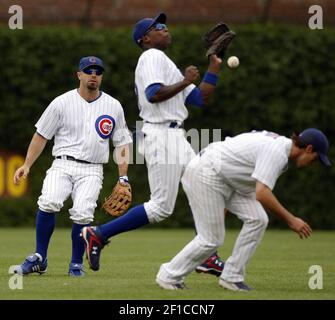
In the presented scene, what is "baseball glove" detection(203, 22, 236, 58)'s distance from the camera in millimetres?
9828

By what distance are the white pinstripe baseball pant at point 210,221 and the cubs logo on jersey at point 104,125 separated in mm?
1869

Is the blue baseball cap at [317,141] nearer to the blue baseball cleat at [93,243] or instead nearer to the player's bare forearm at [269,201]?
the player's bare forearm at [269,201]

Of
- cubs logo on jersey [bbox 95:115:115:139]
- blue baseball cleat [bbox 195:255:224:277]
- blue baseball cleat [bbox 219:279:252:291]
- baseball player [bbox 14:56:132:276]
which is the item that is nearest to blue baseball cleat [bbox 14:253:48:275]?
baseball player [bbox 14:56:132:276]

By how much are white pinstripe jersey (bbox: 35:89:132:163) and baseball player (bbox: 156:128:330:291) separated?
1825 mm

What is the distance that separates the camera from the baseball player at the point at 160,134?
9.49 metres

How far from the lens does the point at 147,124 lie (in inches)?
390

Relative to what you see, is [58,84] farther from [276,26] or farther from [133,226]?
[133,226]

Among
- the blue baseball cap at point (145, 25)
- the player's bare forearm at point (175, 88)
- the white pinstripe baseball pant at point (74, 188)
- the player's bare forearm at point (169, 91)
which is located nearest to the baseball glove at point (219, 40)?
the player's bare forearm at point (175, 88)

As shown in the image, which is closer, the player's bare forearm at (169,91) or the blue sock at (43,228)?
the player's bare forearm at (169,91)

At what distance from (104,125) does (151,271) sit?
5.30 ft

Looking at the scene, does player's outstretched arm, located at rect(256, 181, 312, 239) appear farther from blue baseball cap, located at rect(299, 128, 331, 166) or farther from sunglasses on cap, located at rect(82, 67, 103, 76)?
sunglasses on cap, located at rect(82, 67, 103, 76)

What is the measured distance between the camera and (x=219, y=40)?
32.3 feet

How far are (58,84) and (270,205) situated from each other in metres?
12.1

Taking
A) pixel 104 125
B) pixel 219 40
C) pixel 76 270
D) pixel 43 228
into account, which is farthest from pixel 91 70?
pixel 76 270
